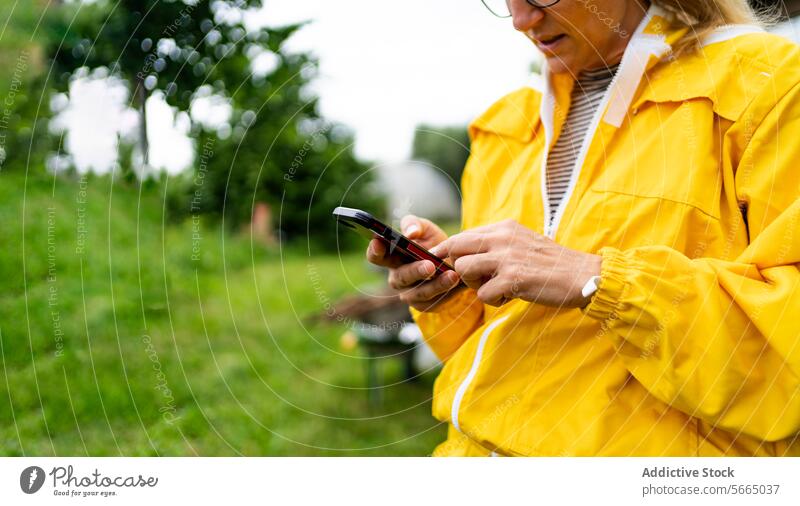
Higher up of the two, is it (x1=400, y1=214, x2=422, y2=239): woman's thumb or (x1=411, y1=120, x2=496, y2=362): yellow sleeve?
(x1=400, y1=214, x2=422, y2=239): woman's thumb

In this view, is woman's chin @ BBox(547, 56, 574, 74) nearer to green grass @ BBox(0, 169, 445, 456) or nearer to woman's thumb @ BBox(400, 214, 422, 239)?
woman's thumb @ BBox(400, 214, 422, 239)

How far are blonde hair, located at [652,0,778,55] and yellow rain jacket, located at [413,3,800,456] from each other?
0.02 m

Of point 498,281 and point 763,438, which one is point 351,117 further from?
point 763,438

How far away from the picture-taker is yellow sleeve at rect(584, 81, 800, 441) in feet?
2.53

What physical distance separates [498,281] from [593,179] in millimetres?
200

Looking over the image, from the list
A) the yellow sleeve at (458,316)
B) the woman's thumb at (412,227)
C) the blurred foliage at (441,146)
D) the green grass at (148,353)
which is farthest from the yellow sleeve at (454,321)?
the green grass at (148,353)

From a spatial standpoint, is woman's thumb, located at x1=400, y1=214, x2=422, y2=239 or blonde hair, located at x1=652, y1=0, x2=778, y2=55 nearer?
blonde hair, located at x1=652, y1=0, x2=778, y2=55

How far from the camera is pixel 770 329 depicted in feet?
2.51

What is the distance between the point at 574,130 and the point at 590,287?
11.6 inches

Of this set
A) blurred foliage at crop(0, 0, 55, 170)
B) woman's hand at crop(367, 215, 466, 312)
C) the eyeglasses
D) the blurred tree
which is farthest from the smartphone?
blurred foliage at crop(0, 0, 55, 170)

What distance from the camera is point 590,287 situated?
79cm

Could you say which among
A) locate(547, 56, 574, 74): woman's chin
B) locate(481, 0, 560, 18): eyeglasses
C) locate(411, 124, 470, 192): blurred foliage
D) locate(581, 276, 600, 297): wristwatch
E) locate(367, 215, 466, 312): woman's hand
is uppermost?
locate(481, 0, 560, 18): eyeglasses
